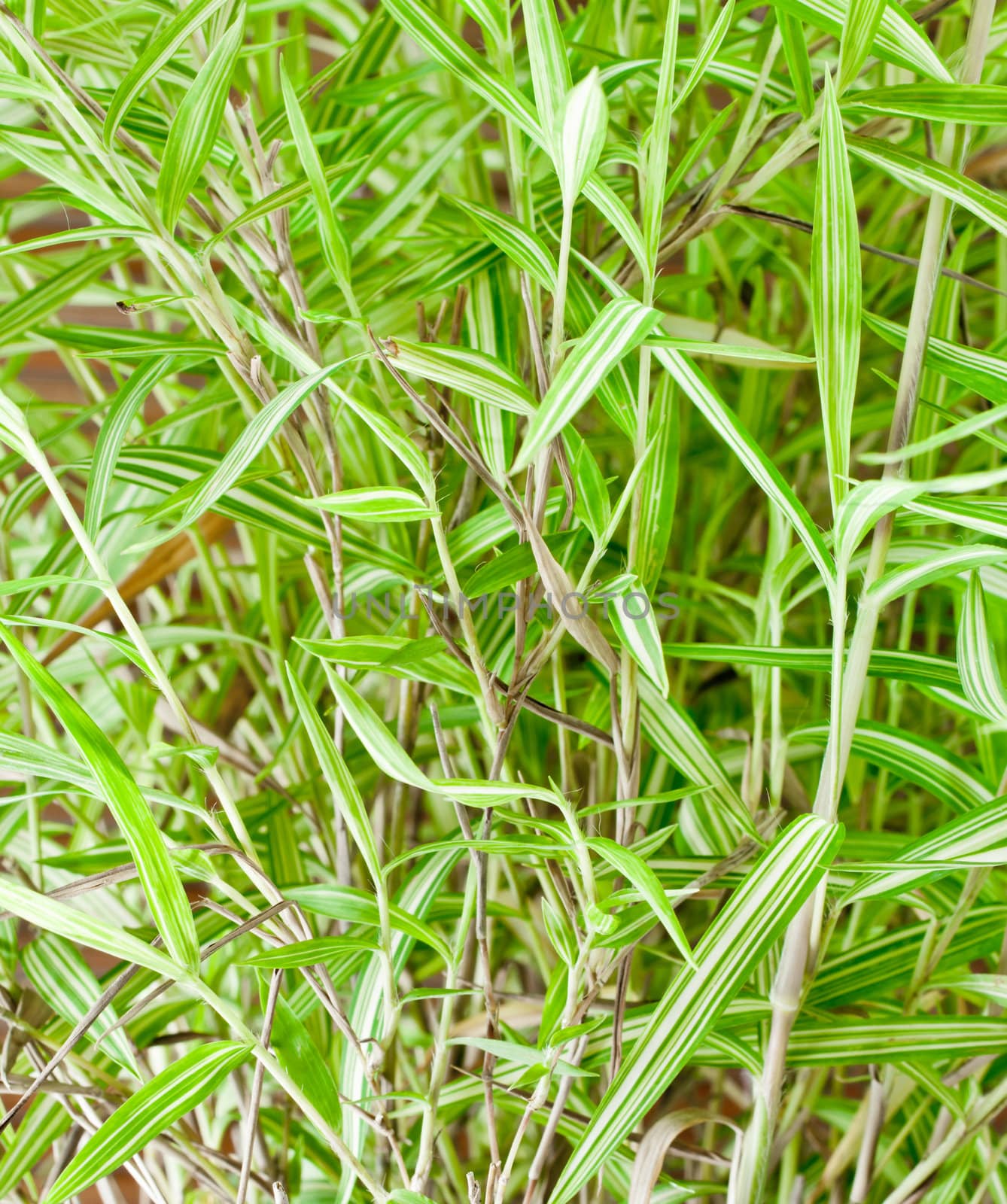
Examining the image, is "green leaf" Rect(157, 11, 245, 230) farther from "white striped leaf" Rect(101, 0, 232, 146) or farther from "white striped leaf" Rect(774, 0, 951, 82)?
"white striped leaf" Rect(774, 0, 951, 82)

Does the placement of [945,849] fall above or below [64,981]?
above

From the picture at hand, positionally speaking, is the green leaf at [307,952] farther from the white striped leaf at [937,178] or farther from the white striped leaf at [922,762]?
the white striped leaf at [937,178]

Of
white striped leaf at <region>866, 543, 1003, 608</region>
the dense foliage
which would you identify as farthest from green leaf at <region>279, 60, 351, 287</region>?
white striped leaf at <region>866, 543, 1003, 608</region>

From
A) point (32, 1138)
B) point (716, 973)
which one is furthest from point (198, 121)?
point (32, 1138)

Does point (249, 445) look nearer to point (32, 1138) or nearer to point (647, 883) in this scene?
point (647, 883)

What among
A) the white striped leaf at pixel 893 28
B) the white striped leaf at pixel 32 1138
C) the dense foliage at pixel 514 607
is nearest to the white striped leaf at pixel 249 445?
the dense foliage at pixel 514 607

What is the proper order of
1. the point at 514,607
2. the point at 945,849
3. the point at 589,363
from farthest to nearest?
1. the point at 514,607
2. the point at 945,849
3. the point at 589,363
